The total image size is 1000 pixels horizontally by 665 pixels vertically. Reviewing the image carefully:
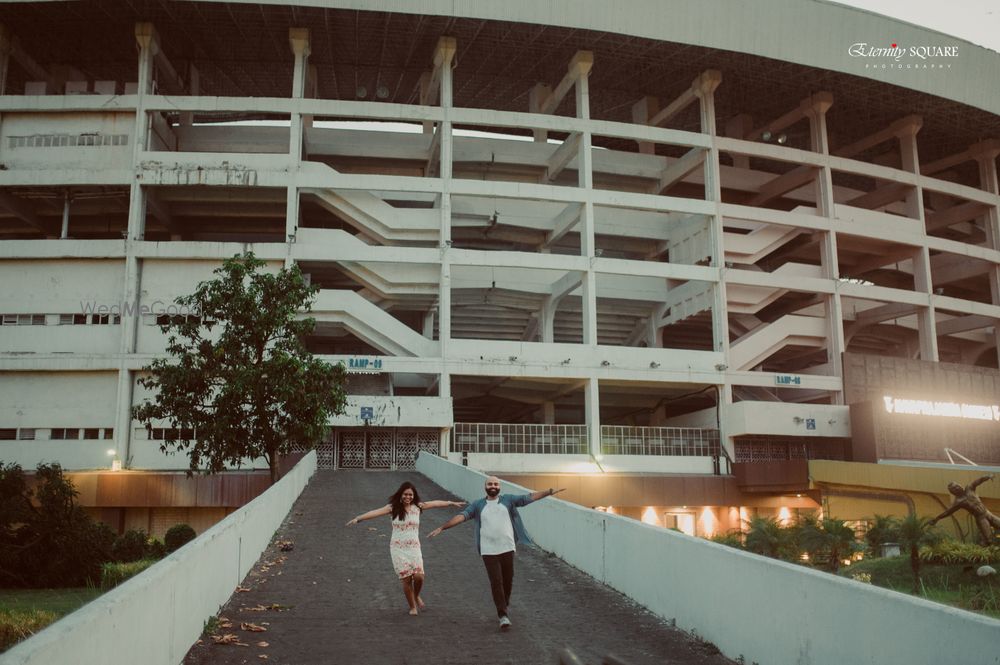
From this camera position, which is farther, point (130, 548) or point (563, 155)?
point (563, 155)

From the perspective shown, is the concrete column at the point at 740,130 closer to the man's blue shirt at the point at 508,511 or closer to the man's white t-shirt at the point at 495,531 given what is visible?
the man's blue shirt at the point at 508,511

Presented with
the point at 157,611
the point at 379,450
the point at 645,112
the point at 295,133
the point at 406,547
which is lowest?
the point at 157,611

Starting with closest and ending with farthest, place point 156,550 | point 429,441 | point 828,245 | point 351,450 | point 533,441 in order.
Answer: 1. point 156,550
2. point 351,450
3. point 533,441
4. point 429,441
5. point 828,245

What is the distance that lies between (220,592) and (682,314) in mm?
35689

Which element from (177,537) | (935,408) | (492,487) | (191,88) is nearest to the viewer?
(492,487)

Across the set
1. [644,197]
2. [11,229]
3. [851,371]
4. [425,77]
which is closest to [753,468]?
[851,371]

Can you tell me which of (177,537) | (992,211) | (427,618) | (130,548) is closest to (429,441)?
(177,537)

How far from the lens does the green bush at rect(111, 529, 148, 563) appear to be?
23.8m

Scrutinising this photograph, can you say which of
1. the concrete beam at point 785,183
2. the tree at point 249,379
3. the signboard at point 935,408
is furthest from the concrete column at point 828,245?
the tree at point 249,379

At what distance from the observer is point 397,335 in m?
Result: 37.7

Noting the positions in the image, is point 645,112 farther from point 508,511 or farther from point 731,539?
point 508,511

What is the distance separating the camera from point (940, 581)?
14.2 meters

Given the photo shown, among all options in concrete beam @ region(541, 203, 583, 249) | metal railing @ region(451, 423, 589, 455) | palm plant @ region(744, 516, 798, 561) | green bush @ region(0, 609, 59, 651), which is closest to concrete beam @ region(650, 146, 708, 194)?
concrete beam @ region(541, 203, 583, 249)

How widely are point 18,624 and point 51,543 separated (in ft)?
37.4
